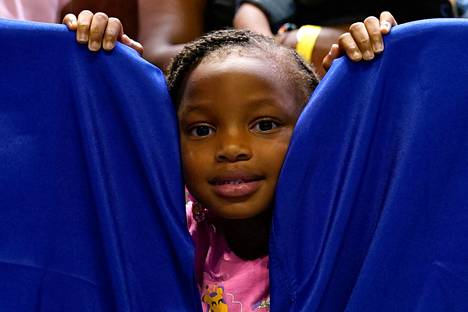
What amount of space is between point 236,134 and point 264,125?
4cm

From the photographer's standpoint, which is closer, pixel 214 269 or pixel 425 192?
pixel 425 192

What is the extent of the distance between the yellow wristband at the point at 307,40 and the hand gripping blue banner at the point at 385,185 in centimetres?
58

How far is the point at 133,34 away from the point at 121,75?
79 centimetres

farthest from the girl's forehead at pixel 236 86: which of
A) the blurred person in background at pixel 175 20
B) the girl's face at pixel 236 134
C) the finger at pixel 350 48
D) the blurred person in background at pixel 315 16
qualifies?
the blurred person in background at pixel 175 20

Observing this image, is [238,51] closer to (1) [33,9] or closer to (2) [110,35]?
(2) [110,35]

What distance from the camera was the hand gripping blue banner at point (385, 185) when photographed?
2.60 feet

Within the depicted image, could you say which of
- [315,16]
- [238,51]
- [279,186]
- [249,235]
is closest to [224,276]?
[249,235]

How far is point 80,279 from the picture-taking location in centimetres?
86

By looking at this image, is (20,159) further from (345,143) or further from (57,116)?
(345,143)

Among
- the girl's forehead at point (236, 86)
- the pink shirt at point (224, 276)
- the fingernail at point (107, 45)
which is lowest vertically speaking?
the pink shirt at point (224, 276)

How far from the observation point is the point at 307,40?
56.1 inches

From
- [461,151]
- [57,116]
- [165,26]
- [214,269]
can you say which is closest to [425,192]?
[461,151]

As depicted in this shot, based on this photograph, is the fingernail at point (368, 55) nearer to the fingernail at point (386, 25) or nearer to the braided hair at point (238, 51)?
the fingernail at point (386, 25)

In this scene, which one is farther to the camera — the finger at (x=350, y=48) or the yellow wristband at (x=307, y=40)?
the yellow wristband at (x=307, y=40)
